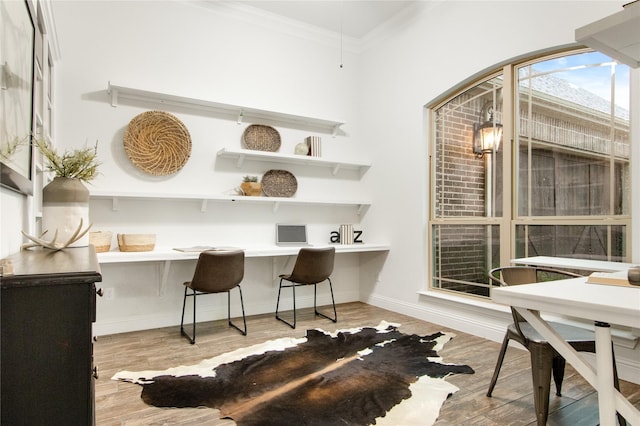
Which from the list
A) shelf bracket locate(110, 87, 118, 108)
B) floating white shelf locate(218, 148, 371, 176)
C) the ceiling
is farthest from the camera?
the ceiling

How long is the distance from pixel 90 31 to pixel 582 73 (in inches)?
162

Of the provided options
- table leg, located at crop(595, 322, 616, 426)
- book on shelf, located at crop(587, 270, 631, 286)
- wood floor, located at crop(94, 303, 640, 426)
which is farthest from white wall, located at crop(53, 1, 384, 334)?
table leg, located at crop(595, 322, 616, 426)

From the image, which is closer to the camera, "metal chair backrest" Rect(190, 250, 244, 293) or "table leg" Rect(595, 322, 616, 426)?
"table leg" Rect(595, 322, 616, 426)

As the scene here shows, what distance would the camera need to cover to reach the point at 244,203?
161 inches

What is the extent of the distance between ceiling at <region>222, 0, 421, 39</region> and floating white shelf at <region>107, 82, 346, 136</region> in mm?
1134

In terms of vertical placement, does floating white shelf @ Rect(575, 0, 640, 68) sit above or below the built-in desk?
above

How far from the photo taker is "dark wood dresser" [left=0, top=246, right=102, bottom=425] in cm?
88

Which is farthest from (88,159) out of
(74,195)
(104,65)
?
(104,65)

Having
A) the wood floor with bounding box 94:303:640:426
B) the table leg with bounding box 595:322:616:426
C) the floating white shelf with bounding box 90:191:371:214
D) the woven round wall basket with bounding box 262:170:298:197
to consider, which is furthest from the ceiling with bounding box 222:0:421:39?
the table leg with bounding box 595:322:616:426

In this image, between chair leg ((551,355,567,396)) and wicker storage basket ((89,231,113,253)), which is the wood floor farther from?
wicker storage basket ((89,231,113,253))

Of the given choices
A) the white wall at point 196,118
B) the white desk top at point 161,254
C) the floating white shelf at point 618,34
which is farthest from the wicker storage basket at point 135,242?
the floating white shelf at point 618,34

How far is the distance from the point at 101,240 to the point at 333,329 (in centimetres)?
217

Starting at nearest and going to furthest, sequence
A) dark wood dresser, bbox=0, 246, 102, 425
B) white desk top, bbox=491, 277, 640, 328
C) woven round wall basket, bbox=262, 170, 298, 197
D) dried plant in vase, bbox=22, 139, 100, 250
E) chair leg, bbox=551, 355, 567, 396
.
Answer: dark wood dresser, bbox=0, 246, 102, 425 < white desk top, bbox=491, 277, 640, 328 < dried plant in vase, bbox=22, 139, 100, 250 < chair leg, bbox=551, 355, 567, 396 < woven round wall basket, bbox=262, 170, 298, 197

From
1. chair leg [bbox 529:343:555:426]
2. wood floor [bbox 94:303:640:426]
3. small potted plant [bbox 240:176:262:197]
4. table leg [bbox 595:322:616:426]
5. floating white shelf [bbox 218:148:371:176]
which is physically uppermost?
floating white shelf [bbox 218:148:371:176]
